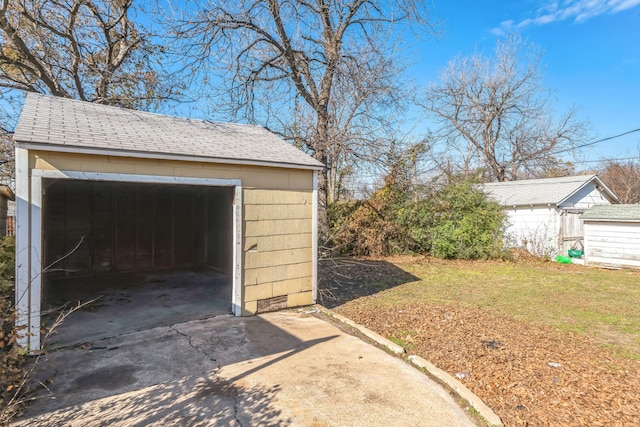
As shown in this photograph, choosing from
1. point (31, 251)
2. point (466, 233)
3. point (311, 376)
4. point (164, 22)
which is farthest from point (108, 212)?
point (466, 233)

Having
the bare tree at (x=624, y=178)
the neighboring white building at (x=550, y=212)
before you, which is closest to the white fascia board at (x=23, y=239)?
the neighboring white building at (x=550, y=212)

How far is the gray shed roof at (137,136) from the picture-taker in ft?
13.7

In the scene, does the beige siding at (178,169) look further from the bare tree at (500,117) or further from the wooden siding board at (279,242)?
the bare tree at (500,117)

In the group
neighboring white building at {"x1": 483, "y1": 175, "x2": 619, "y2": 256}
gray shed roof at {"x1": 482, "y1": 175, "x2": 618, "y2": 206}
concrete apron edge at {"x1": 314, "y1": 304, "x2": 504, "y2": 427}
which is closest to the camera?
concrete apron edge at {"x1": 314, "y1": 304, "x2": 504, "y2": 427}

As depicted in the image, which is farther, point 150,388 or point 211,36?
point 211,36

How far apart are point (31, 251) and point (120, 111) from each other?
3351 mm

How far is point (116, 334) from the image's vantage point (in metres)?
4.67

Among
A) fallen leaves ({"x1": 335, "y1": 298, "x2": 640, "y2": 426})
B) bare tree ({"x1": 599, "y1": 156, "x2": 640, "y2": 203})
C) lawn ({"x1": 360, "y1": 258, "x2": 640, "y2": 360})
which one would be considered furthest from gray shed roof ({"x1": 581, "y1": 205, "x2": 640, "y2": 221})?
bare tree ({"x1": 599, "y1": 156, "x2": 640, "y2": 203})

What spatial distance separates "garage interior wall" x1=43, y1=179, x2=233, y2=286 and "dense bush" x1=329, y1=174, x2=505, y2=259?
14.2 feet

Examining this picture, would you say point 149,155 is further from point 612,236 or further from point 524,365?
point 612,236

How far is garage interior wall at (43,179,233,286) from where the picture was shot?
335 inches

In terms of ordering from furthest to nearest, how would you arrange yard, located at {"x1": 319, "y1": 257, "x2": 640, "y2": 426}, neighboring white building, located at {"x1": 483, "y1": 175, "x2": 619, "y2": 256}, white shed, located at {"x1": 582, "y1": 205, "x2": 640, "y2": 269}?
1. neighboring white building, located at {"x1": 483, "y1": 175, "x2": 619, "y2": 256}
2. white shed, located at {"x1": 582, "y1": 205, "x2": 640, "y2": 269}
3. yard, located at {"x1": 319, "y1": 257, "x2": 640, "y2": 426}

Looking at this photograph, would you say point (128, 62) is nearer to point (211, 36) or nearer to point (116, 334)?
point (211, 36)

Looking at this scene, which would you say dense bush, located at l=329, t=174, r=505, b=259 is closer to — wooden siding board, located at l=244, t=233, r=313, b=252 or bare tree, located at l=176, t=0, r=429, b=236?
bare tree, located at l=176, t=0, r=429, b=236
